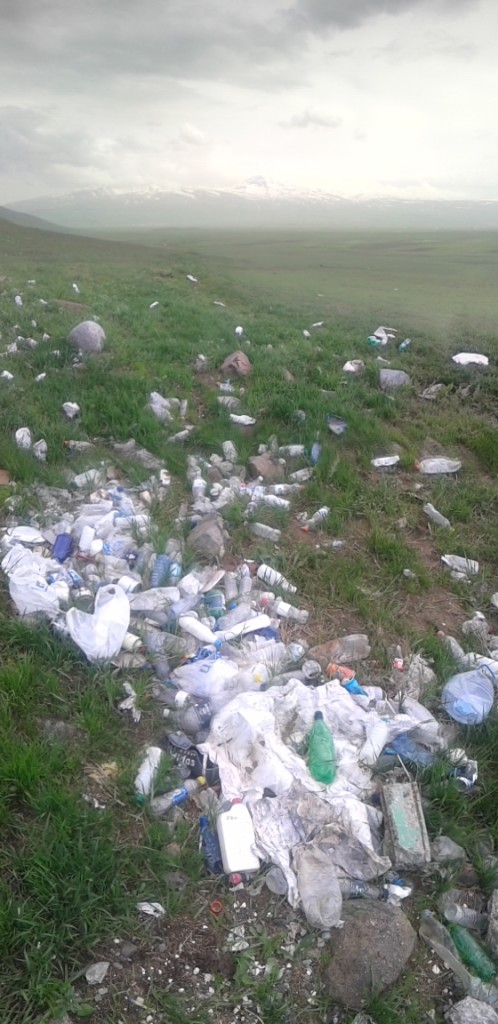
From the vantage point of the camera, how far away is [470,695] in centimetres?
275

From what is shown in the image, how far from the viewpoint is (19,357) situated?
6277mm

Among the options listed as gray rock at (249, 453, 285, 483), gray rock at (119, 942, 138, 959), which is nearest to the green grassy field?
gray rock at (119, 942, 138, 959)

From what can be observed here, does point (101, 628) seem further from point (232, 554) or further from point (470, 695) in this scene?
point (470, 695)

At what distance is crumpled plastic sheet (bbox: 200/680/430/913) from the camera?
210cm

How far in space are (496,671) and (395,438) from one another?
2.67 meters

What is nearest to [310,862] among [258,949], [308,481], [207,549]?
[258,949]

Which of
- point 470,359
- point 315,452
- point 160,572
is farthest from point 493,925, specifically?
point 470,359

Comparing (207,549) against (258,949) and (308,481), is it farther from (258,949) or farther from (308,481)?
(258,949)

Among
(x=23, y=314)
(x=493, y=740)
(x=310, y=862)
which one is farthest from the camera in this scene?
(x=23, y=314)

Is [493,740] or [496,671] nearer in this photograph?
[493,740]

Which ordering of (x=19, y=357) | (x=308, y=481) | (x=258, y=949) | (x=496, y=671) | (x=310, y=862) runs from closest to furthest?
1. (x=258, y=949)
2. (x=310, y=862)
3. (x=496, y=671)
4. (x=308, y=481)
5. (x=19, y=357)

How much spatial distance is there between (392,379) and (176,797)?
520cm

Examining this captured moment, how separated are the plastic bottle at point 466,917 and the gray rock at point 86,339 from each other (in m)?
6.01

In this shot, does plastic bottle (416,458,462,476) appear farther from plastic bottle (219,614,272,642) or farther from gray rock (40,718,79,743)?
gray rock (40,718,79,743)
